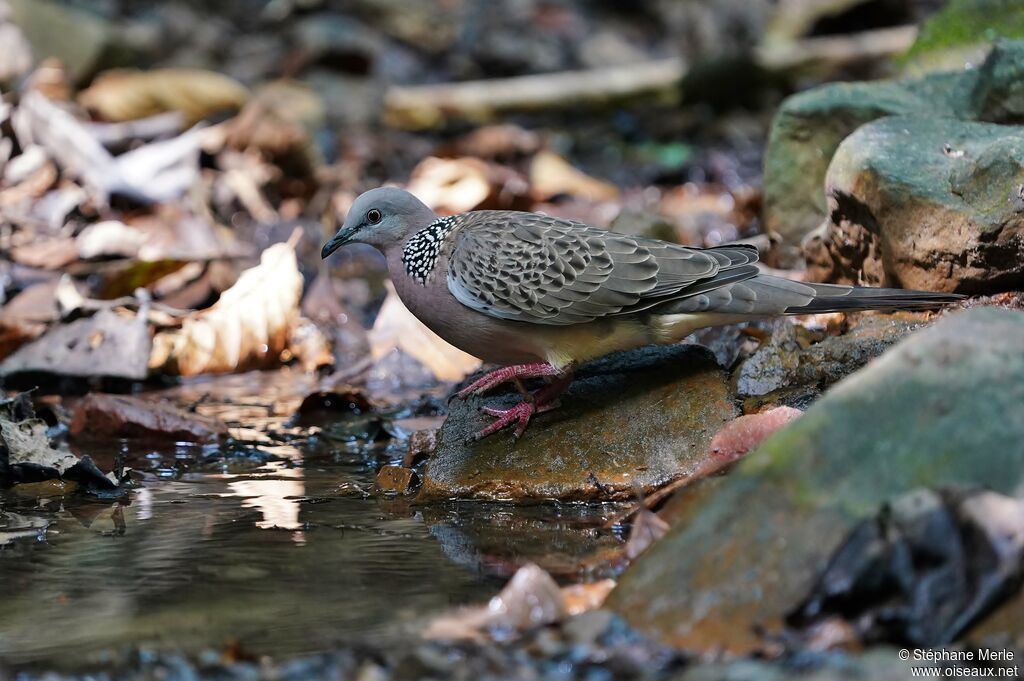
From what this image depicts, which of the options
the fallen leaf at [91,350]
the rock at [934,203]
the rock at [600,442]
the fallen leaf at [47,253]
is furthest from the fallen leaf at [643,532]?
the fallen leaf at [47,253]

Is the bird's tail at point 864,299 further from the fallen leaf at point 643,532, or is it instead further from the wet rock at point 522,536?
the fallen leaf at point 643,532

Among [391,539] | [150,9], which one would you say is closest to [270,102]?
[150,9]

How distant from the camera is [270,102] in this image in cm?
1095

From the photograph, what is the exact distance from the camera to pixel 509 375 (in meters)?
4.69

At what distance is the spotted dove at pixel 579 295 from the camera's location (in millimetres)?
4340

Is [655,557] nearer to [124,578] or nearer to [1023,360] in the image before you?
[1023,360]

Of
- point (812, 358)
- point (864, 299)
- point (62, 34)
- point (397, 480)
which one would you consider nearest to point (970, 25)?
point (812, 358)

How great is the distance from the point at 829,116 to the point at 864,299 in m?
2.19

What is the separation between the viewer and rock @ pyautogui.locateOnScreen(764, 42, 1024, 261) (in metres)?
5.75

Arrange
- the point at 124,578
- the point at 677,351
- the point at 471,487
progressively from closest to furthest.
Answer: the point at 124,578 < the point at 471,487 < the point at 677,351

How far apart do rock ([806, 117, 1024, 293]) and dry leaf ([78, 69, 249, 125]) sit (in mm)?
7325

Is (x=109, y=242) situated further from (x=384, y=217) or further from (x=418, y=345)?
(x=384, y=217)

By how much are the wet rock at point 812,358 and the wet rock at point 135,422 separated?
242cm

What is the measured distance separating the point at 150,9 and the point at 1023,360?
12.5m
